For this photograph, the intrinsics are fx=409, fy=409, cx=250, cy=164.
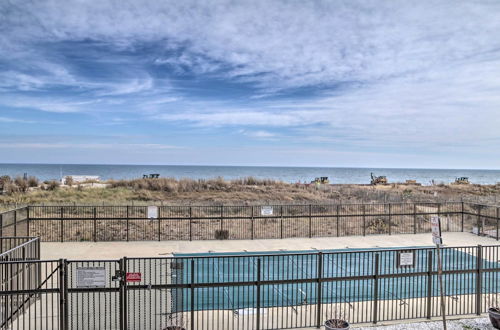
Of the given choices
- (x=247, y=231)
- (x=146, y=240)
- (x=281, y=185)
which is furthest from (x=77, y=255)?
(x=281, y=185)

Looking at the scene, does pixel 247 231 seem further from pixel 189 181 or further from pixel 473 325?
pixel 189 181

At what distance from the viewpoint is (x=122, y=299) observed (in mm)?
7891

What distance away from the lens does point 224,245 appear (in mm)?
19297

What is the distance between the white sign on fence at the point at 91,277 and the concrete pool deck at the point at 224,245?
876 centimetres

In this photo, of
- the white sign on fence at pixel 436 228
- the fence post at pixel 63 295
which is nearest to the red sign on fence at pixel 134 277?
the fence post at pixel 63 295

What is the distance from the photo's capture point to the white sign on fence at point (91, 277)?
7.67m

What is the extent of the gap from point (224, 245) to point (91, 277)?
1182 cm

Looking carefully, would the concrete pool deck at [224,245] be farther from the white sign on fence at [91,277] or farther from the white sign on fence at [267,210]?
the white sign on fence at [91,277]

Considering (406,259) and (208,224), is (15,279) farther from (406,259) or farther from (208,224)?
(208,224)

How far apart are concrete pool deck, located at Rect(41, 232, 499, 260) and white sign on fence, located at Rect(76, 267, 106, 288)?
8.76 m

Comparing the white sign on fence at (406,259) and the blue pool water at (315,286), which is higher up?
the white sign on fence at (406,259)

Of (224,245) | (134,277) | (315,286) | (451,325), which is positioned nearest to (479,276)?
(451,325)

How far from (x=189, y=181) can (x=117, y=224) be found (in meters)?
Answer: 22.2

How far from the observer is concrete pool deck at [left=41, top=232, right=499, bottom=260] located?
17016 mm
